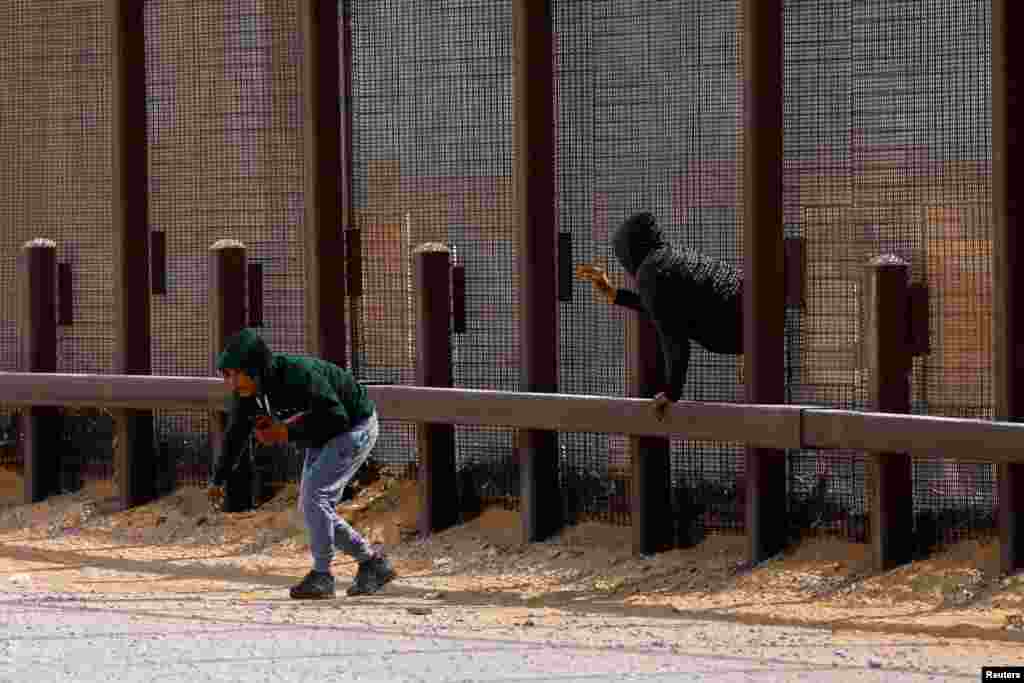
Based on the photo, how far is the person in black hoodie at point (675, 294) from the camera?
10.8 meters

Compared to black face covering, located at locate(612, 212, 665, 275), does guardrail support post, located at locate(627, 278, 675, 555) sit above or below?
below

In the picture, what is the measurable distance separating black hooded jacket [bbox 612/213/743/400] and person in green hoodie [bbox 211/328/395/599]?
1420mm

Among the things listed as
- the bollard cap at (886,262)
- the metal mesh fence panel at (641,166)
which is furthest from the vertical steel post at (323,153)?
the bollard cap at (886,262)

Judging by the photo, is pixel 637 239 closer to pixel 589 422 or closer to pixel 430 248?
pixel 589 422

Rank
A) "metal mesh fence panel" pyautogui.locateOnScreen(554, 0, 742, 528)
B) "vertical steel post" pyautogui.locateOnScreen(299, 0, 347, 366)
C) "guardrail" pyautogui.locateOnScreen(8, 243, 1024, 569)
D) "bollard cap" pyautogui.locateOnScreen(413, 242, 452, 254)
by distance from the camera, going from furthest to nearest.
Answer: "vertical steel post" pyautogui.locateOnScreen(299, 0, 347, 366) → "bollard cap" pyautogui.locateOnScreen(413, 242, 452, 254) → "metal mesh fence panel" pyautogui.locateOnScreen(554, 0, 742, 528) → "guardrail" pyautogui.locateOnScreen(8, 243, 1024, 569)

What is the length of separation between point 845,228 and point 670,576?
1.85 metres

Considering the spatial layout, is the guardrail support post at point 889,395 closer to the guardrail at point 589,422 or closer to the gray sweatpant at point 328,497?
the guardrail at point 589,422

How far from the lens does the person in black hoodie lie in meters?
10.8

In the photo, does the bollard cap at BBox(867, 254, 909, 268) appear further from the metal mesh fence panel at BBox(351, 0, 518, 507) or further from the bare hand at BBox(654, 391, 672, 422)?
the metal mesh fence panel at BBox(351, 0, 518, 507)

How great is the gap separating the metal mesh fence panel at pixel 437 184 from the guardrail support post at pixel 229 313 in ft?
2.36

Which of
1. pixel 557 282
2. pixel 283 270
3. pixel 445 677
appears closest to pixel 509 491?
pixel 557 282

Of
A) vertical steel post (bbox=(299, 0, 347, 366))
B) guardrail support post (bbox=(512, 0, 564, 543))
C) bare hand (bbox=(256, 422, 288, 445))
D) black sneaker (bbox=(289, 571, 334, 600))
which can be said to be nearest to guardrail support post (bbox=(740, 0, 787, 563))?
guardrail support post (bbox=(512, 0, 564, 543))

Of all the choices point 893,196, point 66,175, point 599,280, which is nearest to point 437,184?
point 599,280

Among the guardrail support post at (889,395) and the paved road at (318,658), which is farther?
the guardrail support post at (889,395)
